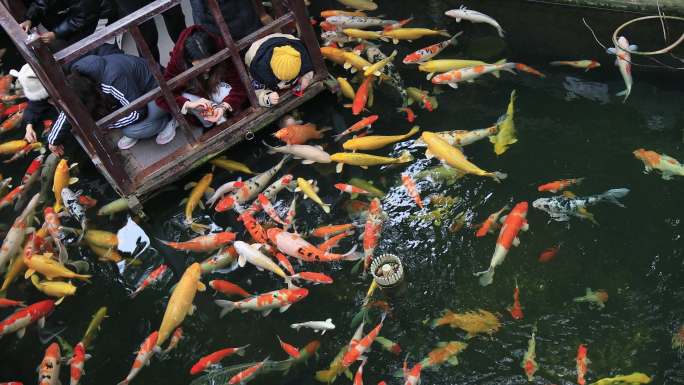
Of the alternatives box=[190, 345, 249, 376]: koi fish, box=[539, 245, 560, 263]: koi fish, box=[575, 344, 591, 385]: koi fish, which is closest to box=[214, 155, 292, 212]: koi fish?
box=[190, 345, 249, 376]: koi fish

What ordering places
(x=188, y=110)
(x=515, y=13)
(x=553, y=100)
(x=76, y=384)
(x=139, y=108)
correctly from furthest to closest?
(x=515, y=13)
(x=553, y=100)
(x=188, y=110)
(x=139, y=108)
(x=76, y=384)

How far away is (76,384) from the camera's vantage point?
4391 mm

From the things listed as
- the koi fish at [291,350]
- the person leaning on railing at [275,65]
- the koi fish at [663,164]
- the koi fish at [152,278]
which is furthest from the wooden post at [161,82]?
the koi fish at [663,164]

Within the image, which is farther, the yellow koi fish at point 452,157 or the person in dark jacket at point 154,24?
the person in dark jacket at point 154,24

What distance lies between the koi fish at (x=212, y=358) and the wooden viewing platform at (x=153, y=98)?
149 centimetres

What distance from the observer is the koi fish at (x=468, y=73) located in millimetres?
5711

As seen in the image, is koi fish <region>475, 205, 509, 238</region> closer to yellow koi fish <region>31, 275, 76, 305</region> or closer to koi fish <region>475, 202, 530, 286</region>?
koi fish <region>475, 202, 530, 286</region>

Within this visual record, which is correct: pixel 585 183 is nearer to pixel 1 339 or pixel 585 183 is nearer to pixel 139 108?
pixel 139 108

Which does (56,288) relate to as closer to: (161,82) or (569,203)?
(161,82)

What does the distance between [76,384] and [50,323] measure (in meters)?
0.67

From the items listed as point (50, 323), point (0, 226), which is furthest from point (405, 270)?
point (0, 226)

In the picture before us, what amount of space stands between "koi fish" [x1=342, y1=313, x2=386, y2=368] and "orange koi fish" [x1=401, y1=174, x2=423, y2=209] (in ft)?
3.83

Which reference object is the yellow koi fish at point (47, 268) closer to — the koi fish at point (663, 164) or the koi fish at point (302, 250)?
the koi fish at point (302, 250)

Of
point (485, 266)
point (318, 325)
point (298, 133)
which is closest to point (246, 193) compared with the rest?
point (298, 133)
